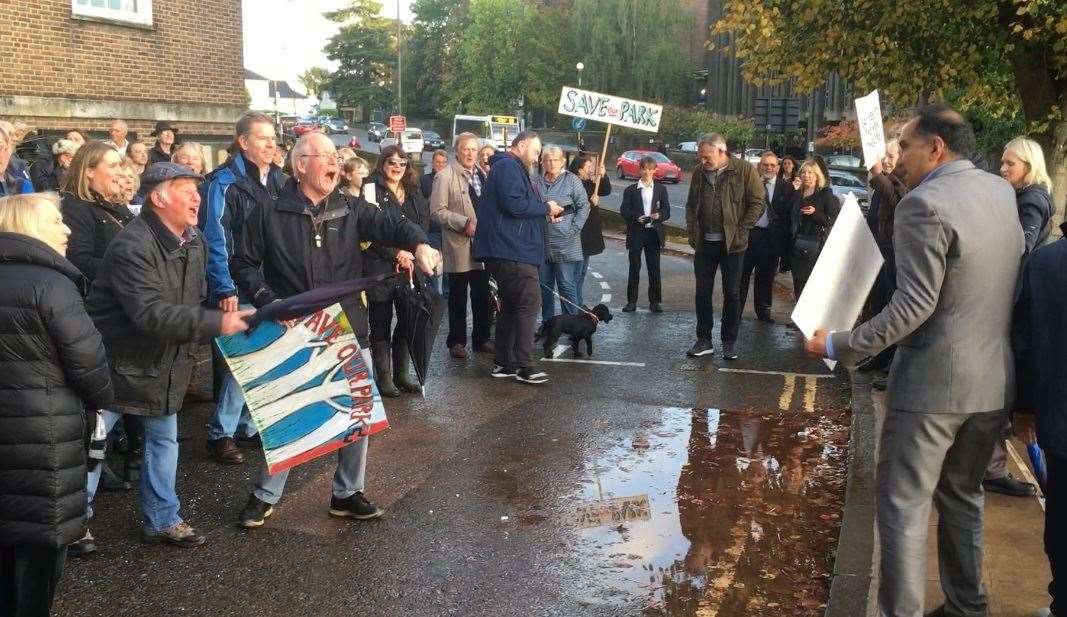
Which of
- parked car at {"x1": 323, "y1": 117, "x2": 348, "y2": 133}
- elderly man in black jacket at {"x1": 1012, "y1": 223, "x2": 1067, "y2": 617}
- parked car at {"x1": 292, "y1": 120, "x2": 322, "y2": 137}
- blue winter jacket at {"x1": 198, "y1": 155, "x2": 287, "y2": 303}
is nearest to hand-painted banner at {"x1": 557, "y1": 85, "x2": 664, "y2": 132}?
parked car at {"x1": 292, "y1": 120, "x2": 322, "y2": 137}

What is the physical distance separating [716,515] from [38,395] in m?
3.45

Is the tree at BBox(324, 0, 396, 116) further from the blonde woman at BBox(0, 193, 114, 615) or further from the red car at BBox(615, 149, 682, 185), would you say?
the blonde woman at BBox(0, 193, 114, 615)

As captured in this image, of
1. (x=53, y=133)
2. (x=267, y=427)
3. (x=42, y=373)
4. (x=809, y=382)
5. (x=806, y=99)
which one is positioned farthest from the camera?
(x=806, y=99)

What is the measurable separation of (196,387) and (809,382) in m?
5.17

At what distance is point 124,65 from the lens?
15.0 meters

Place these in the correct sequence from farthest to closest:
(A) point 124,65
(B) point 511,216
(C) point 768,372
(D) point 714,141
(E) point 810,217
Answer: (A) point 124,65 < (E) point 810,217 < (D) point 714,141 < (C) point 768,372 < (B) point 511,216

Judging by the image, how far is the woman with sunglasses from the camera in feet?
24.8

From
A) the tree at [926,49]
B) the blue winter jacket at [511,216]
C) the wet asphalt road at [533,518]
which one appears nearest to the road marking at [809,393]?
the wet asphalt road at [533,518]

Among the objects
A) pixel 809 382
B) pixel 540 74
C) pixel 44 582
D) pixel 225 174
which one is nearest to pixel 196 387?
pixel 225 174

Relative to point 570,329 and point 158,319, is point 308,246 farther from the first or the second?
point 570,329

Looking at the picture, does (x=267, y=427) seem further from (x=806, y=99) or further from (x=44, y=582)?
(x=806, y=99)

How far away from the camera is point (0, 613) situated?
376cm

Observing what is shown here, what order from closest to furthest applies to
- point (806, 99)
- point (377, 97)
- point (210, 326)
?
point (210, 326) < point (806, 99) < point (377, 97)

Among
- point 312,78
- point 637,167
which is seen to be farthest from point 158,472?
point 312,78
